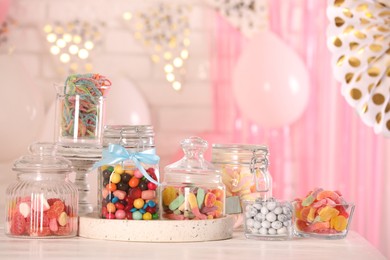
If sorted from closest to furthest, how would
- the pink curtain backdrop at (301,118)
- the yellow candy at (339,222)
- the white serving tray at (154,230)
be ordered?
the white serving tray at (154,230) < the yellow candy at (339,222) < the pink curtain backdrop at (301,118)

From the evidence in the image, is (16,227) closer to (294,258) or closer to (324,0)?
(294,258)

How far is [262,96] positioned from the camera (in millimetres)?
3680

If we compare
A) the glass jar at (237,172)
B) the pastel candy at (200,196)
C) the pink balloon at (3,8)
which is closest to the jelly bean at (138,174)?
the pastel candy at (200,196)

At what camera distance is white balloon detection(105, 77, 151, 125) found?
3455 mm

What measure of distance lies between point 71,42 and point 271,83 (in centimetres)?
98

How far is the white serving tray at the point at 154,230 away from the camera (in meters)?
1.59

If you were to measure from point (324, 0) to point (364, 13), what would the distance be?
178cm

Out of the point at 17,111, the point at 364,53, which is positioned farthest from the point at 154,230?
the point at 17,111

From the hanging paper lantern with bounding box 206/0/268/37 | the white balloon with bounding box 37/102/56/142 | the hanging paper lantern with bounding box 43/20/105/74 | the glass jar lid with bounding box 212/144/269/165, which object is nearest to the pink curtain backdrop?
the hanging paper lantern with bounding box 206/0/268/37

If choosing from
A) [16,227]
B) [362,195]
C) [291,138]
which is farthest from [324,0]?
[16,227]

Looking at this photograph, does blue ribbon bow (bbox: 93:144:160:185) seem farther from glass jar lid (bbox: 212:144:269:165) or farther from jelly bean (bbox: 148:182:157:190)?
glass jar lid (bbox: 212:144:269:165)

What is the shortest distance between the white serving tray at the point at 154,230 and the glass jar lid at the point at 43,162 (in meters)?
0.12

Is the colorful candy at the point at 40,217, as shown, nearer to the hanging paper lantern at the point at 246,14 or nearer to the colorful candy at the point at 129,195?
the colorful candy at the point at 129,195

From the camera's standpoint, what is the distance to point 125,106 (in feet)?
11.6
